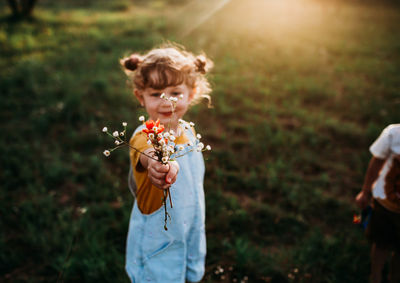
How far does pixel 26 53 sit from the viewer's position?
20.1ft

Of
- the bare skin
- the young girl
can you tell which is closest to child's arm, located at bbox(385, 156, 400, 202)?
the bare skin

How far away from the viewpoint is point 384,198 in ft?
6.77

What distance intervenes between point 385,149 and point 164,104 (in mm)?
1474

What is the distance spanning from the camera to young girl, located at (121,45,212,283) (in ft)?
5.46

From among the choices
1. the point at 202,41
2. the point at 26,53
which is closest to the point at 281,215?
the point at 202,41

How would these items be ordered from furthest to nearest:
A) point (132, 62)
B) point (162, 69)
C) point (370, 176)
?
point (370, 176) → point (132, 62) → point (162, 69)

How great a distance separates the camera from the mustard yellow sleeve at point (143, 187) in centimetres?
160

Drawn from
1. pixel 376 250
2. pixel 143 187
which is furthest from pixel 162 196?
pixel 376 250

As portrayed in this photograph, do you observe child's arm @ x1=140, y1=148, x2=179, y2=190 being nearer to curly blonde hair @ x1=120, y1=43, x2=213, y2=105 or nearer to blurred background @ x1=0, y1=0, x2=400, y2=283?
curly blonde hair @ x1=120, y1=43, x2=213, y2=105

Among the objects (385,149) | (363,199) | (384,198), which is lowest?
(363,199)

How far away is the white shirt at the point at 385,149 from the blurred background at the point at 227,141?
76cm

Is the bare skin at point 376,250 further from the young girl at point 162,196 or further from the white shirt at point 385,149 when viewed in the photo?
the young girl at point 162,196

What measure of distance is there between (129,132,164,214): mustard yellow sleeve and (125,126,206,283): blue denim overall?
4cm

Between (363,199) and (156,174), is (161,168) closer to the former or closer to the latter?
(156,174)
